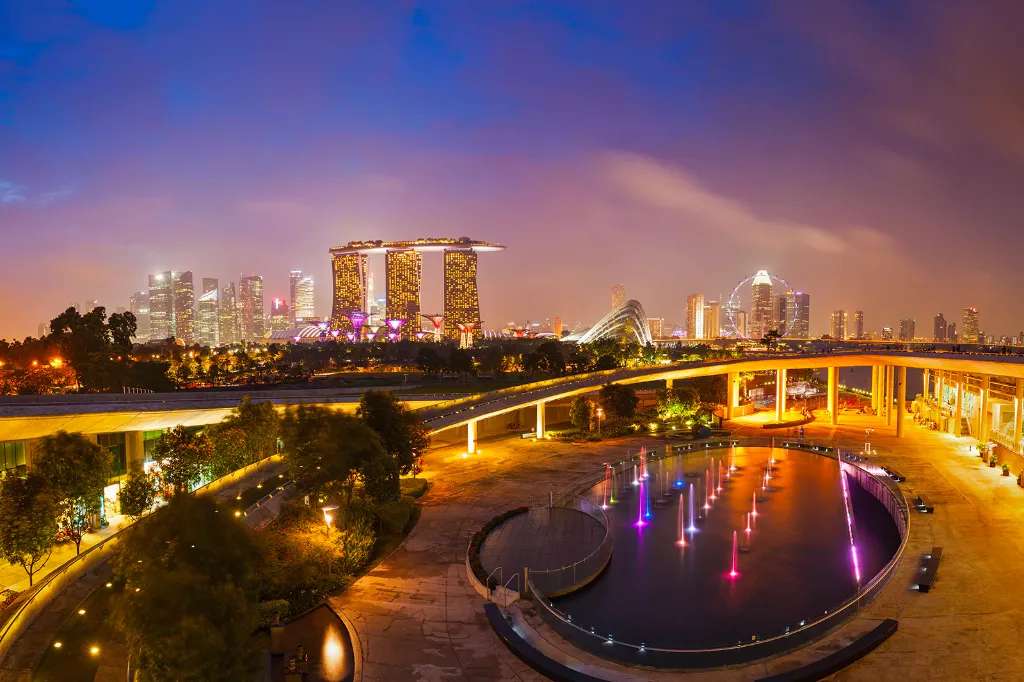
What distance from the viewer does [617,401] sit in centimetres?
4497

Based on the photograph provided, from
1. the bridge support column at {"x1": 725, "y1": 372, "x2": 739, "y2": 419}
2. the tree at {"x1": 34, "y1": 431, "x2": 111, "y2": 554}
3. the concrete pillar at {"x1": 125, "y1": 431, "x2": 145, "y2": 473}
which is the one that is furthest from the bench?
the bridge support column at {"x1": 725, "y1": 372, "x2": 739, "y2": 419}

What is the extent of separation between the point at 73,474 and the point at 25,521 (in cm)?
216

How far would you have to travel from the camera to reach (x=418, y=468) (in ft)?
90.1

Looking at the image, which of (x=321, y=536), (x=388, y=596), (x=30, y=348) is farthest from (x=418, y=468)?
(x=30, y=348)

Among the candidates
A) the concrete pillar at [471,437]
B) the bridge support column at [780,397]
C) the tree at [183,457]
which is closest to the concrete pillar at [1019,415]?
the bridge support column at [780,397]

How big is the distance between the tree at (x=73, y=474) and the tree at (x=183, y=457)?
10.6 ft

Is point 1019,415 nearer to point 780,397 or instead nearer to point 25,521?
point 780,397

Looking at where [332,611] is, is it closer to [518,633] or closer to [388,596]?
[388,596]

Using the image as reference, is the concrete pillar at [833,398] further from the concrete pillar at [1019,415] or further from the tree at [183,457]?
the tree at [183,457]

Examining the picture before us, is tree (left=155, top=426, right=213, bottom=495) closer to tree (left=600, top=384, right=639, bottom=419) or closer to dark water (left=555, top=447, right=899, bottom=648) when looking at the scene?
dark water (left=555, top=447, right=899, bottom=648)

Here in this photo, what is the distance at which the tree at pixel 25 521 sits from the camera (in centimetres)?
1585

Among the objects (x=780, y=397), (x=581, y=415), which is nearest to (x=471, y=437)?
(x=581, y=415)

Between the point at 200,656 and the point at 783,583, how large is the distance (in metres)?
17.3

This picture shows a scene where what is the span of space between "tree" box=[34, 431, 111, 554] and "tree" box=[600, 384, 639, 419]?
3136 centimetres
